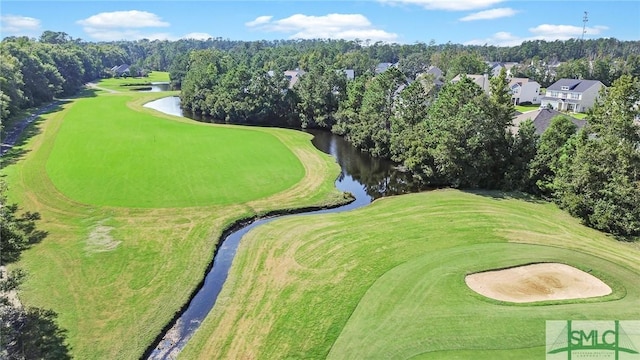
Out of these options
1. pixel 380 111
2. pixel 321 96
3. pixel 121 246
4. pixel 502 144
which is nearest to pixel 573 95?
pixel 321 96

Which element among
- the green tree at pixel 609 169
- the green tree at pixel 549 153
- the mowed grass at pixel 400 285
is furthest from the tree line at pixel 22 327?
the green tree at pixel 549 153

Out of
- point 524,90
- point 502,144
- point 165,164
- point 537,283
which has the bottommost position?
point 537,283

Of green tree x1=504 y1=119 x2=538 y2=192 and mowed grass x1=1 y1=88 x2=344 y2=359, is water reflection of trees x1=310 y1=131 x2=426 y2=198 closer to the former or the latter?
mowed grass x1=1 y1=88 x2=344 y2=359

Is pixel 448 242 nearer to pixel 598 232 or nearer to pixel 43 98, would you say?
pixel 598 232

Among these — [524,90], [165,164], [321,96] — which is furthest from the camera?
[524,90]

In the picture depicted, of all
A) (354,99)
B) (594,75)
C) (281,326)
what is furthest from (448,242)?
(594,75)

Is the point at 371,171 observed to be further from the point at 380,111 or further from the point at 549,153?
the point at 549,153

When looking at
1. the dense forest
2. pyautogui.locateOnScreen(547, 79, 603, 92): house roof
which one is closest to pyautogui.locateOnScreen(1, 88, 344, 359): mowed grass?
the dense forest
